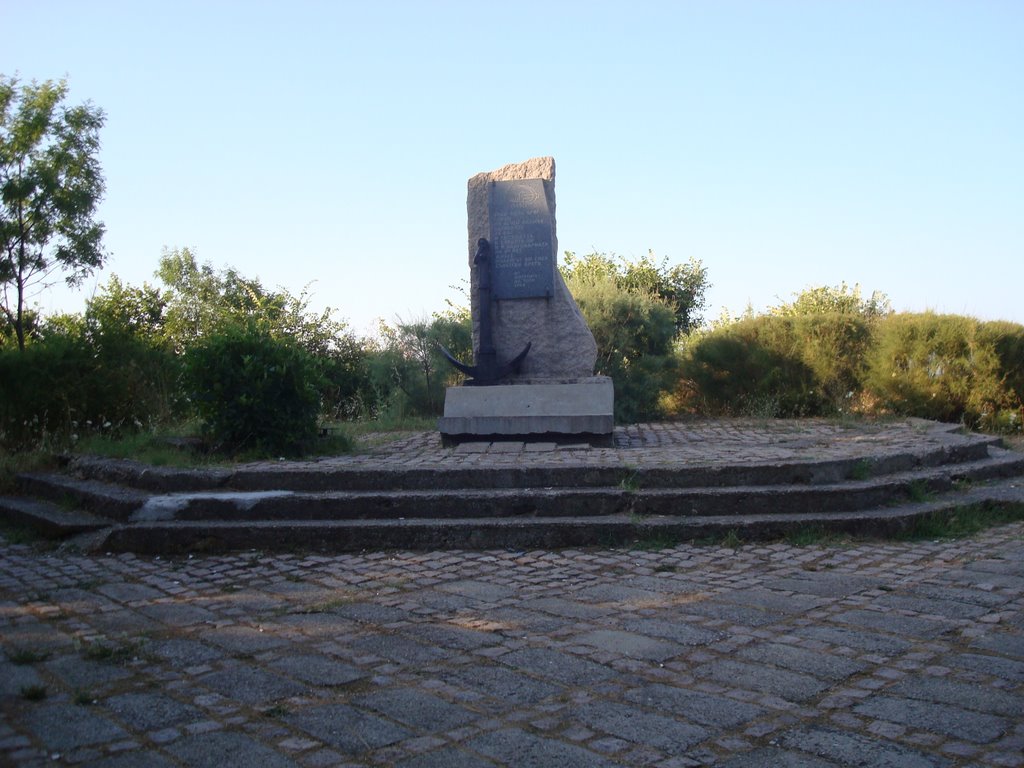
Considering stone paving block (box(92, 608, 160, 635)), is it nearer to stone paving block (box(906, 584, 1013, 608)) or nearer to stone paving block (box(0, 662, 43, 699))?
stone paving block (box(0, 662, 43, 699))

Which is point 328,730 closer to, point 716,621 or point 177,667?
point 177,667

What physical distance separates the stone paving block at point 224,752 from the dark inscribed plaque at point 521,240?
7.77 meters

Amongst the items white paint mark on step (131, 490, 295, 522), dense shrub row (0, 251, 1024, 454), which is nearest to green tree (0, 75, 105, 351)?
dense shrub row (0, 251, 1024, 454)

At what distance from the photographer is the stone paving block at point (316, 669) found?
3.64 meters

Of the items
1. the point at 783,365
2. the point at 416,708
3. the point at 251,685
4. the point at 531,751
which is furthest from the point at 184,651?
the point at 783,365

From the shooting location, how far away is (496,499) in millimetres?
6531

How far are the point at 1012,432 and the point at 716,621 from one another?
9.67 m

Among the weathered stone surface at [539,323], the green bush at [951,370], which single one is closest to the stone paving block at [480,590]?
the weathered stone surface at [539,323]

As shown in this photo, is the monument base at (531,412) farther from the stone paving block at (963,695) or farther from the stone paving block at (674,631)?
the stone paving block at (963,695)

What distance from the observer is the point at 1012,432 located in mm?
12117

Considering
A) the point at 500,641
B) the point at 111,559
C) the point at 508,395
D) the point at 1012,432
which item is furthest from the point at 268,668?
the point at 1012,432

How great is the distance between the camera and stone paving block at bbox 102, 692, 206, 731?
127 inches

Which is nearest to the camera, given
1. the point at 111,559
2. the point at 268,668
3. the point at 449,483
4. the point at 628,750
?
the point at 628,750

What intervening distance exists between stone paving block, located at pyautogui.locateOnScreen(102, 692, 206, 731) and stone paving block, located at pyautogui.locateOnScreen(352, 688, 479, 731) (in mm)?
620
